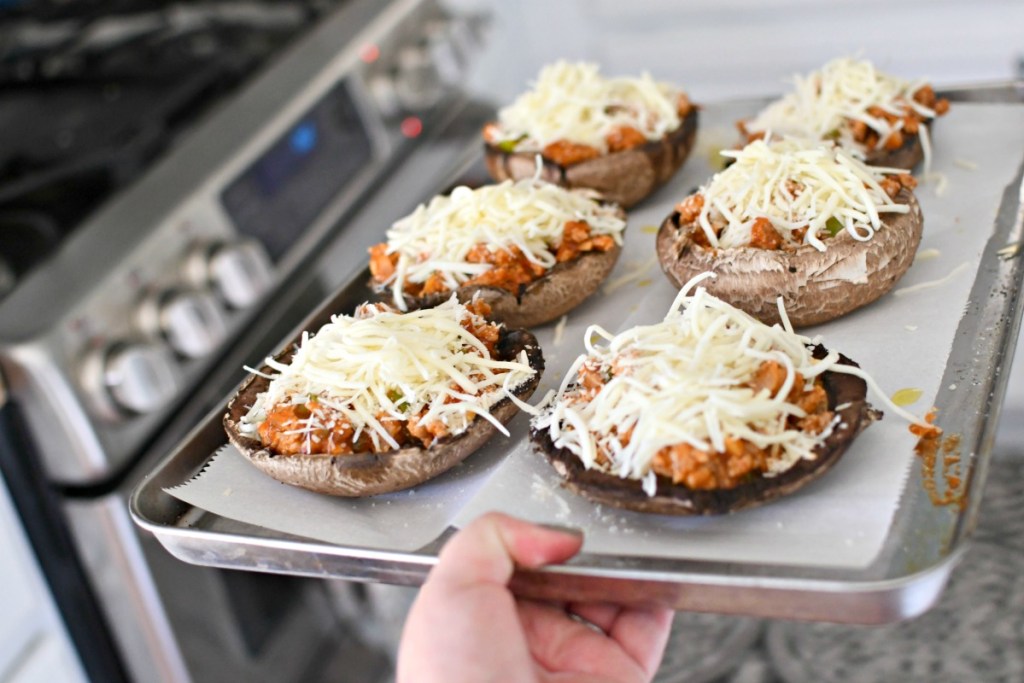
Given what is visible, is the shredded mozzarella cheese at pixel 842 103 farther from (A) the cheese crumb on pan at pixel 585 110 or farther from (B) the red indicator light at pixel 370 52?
(B) the red indicator light at pixel 370 52

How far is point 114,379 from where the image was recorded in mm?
2180

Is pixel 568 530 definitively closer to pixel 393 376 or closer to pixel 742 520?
pixel 742 520

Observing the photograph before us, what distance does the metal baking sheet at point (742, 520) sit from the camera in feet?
3.79

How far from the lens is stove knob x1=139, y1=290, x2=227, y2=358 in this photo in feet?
7.61

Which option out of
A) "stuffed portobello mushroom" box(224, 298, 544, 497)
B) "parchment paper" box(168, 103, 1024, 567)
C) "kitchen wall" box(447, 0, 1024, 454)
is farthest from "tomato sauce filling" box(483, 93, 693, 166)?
"kitchen wall" box(447, 0, 1024, 454)

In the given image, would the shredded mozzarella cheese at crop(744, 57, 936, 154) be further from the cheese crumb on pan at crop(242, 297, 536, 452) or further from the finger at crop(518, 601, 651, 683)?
the finger at crop(518, 601, 651, 683)

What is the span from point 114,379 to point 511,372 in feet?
3.39

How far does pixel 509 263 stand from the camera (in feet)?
5.97

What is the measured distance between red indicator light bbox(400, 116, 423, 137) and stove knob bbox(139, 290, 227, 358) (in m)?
1.00

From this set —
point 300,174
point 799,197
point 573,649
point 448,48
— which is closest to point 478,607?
point 573,649

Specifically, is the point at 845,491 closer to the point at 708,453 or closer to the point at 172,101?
the point at 708,453

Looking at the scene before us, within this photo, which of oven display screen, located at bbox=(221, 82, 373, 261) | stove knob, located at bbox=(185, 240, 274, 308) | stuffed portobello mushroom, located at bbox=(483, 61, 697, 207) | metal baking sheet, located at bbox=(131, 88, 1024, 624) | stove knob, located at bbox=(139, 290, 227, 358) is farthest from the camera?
oven display screen, located at bbox=(221, 82, 373, 261)

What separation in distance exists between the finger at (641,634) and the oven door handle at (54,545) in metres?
1.32

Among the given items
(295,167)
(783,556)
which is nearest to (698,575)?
(783,556)
